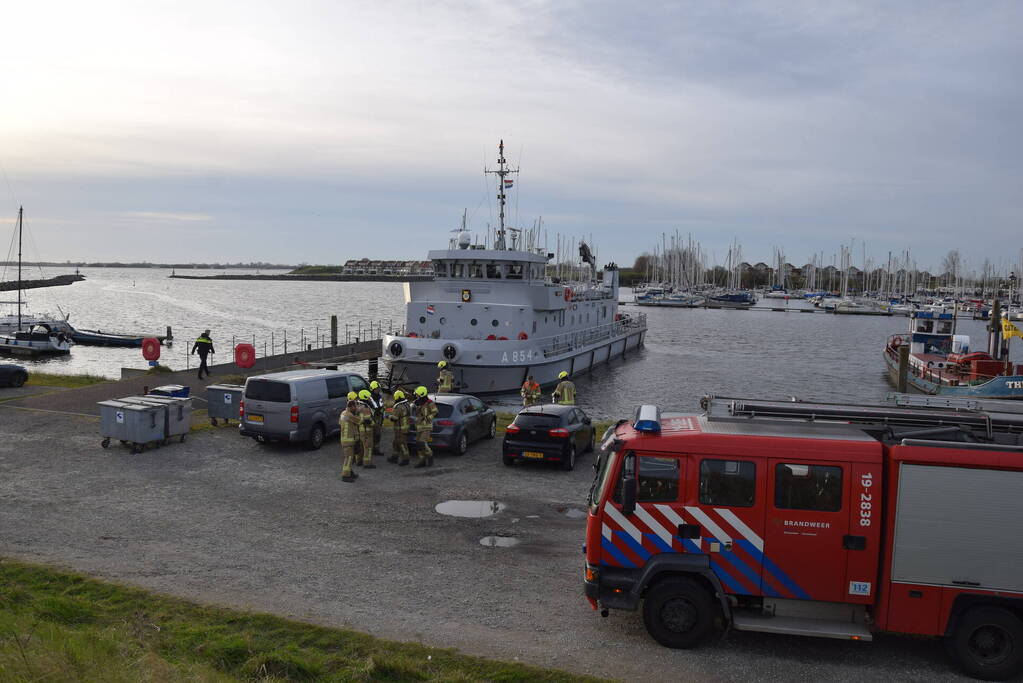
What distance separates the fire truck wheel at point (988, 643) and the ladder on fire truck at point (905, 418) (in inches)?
65.8

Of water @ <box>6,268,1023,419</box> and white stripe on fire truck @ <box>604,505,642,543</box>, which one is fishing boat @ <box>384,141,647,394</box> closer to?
water @ <box>6,268,1023,419</box>

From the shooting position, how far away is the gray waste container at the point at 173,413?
16.3m

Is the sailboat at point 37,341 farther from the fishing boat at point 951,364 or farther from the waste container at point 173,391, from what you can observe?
the fishing boat at point 951,364

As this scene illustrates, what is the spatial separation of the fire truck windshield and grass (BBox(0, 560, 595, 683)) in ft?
6.15

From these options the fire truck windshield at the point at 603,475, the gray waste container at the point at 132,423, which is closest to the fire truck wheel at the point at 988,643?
the fire truck windshield at the point at 603,475

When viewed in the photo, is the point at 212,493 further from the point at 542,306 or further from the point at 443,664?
the point at 542,306

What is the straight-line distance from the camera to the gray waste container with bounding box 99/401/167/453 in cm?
1570

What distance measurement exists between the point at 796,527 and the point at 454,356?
23.6 meters

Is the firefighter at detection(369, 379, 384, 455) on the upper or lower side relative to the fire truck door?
lower

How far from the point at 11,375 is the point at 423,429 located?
16.3 meters

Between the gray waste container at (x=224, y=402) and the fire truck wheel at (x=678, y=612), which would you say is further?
the gray waste container at (x=224, y=402)

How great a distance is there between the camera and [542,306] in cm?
3416

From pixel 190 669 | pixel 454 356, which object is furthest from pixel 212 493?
pixel 454 356

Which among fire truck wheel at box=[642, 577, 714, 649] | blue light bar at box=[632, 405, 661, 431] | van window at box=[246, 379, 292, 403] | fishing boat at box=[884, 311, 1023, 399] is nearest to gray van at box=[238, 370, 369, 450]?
van window at box=[246, 379, 292, 403]
